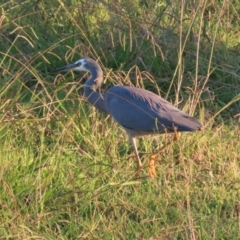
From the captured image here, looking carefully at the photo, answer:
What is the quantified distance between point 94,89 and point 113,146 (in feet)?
2.10

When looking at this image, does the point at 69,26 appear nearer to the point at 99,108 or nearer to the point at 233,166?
the point at 99,108

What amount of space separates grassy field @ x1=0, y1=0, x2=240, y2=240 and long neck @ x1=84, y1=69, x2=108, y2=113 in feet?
0.24

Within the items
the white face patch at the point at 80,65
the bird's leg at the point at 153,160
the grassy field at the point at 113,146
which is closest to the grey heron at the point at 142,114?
the bird's leg at the point at 153,160

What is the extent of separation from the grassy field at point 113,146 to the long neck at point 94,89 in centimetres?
7

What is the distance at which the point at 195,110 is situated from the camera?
19.3 feet

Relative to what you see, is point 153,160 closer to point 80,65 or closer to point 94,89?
point 94,89

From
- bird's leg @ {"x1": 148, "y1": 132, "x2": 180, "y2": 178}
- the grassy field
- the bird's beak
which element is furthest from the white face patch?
bird's leg @ {"x1": 148, "y1": 132, "x2": 180, "y2": 178}

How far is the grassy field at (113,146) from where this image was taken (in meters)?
4.25

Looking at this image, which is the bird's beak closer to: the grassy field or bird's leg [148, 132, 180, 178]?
the grassy field

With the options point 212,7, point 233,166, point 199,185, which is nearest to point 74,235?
point 199,185

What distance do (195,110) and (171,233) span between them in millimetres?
1865

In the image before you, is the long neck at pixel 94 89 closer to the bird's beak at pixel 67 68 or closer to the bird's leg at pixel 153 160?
the bird's beak at pixel 67 68

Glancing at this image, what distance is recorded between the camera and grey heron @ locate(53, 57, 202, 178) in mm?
5098

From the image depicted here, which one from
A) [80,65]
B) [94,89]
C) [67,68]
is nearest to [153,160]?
[94,89]
